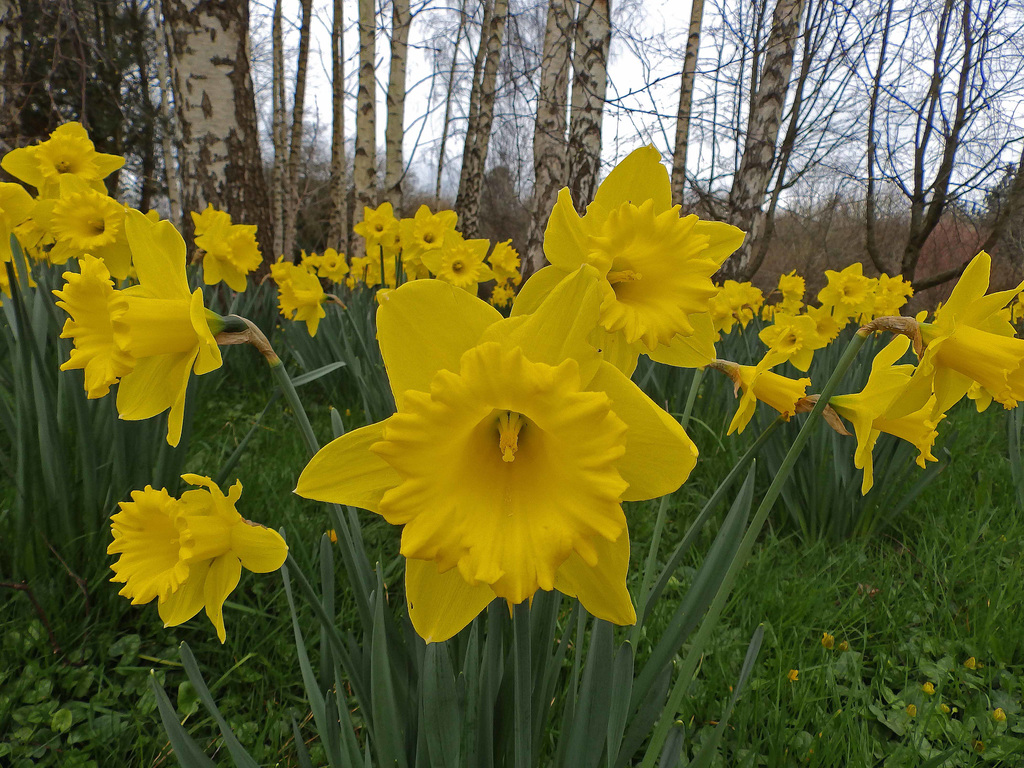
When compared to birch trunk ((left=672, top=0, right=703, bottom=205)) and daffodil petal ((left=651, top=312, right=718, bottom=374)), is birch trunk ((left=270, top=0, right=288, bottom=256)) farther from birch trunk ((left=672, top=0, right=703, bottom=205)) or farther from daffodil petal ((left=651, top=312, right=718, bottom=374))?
daffodil petal ((left=651, top=312, right=718, bottom=374))

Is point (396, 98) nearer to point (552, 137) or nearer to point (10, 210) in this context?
point (552, 137)

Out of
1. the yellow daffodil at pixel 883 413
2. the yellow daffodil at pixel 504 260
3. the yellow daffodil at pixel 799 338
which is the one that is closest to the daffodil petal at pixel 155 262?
the yellow daffodil at pixel 883 413

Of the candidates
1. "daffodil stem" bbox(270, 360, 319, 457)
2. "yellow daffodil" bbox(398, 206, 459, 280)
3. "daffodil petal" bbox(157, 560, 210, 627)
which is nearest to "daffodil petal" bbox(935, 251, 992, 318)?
"daffodil stem" bbox(270, 360, 319, 457)

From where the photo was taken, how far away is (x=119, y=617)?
1568 millimetres

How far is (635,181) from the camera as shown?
2.64 feet

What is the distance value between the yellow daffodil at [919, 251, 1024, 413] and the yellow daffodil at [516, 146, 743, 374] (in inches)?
Result: 10.5

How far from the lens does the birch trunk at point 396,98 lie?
7.27m

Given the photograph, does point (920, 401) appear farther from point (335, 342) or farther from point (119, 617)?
point (335, 342)

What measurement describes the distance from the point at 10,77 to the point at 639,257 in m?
5.94

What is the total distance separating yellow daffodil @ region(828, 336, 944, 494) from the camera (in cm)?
84

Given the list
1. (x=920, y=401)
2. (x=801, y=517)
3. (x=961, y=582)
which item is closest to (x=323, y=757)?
(x=920, y=401)

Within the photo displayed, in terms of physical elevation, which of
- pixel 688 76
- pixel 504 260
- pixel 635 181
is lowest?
pixel 504 260

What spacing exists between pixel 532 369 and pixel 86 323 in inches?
30.1

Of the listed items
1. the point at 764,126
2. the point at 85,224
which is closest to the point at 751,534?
the point at 85,224
